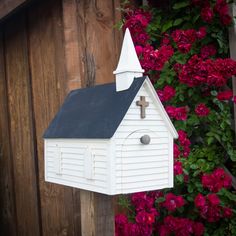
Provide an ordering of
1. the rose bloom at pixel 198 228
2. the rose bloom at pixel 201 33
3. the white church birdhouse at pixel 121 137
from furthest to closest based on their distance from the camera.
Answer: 1. the rose bloom at pixel 201 33
2. the rose bloom at pixel 198 228
3. the white church birdhouse at pixel 121 137

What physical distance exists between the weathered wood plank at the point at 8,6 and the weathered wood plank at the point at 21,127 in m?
0.31

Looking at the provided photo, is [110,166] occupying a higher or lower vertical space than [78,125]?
lower

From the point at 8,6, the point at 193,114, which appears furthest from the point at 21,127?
the point at 193,114

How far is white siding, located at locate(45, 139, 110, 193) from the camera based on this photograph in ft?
4.83

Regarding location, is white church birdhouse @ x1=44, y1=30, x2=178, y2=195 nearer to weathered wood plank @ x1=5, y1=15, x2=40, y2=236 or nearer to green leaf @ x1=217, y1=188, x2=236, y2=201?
green leaf @ x1=217, y1=188, x2=236, y2=201

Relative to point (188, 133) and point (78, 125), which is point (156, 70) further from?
point (78, 125)

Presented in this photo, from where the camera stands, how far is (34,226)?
283 cm

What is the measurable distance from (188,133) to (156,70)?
1.31ft

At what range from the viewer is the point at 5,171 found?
10.6 ft

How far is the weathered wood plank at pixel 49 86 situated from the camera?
2430 mm

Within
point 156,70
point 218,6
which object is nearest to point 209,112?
point 156,70

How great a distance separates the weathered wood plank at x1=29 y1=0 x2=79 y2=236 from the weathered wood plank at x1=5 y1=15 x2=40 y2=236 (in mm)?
90

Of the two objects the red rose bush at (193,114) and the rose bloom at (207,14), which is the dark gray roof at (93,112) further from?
the rose bloom at (207,14)

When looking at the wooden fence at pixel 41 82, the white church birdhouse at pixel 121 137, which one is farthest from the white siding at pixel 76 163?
the wooden fence at pixel 41 82
